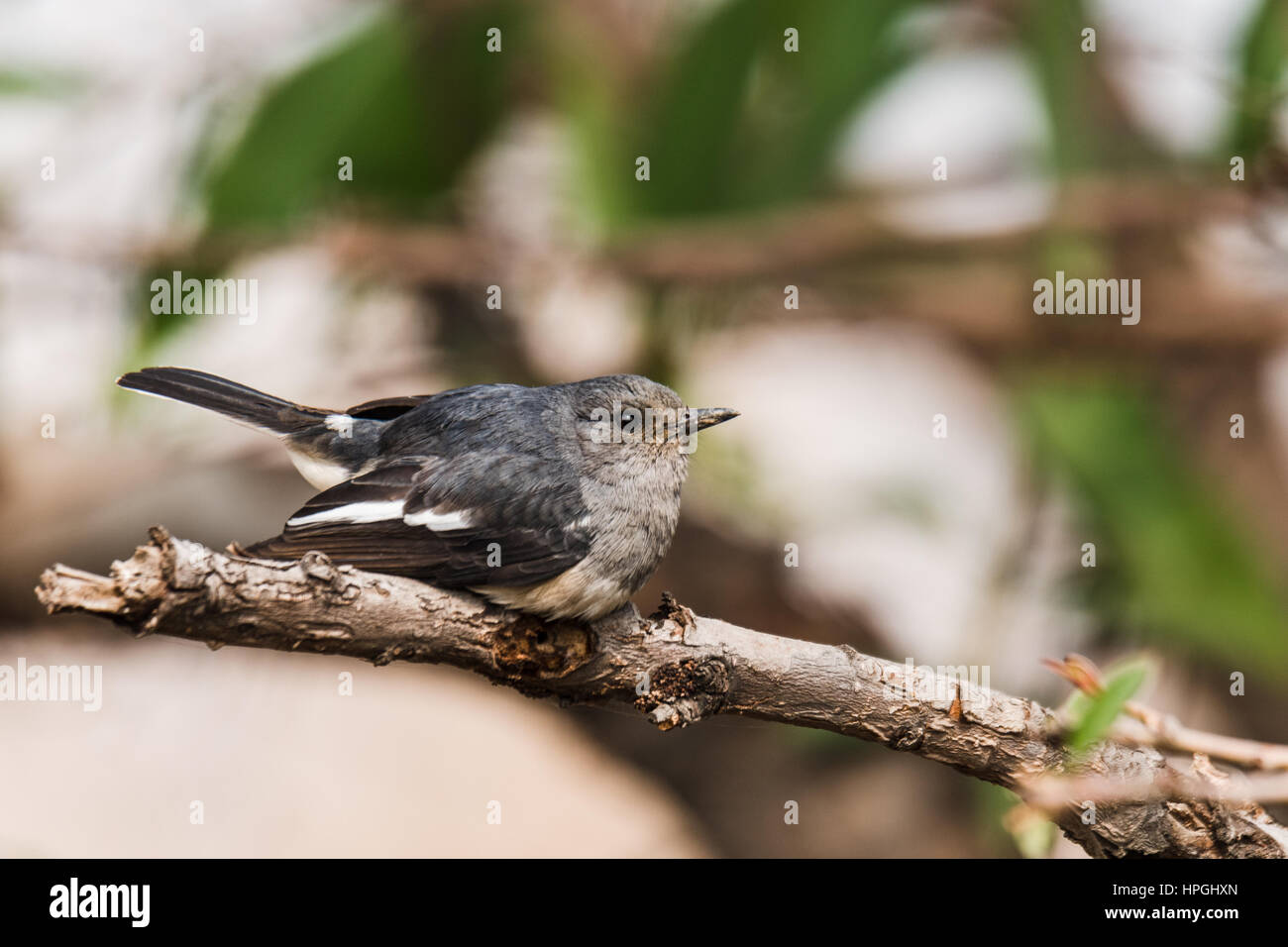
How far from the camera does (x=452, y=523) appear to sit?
195 cm

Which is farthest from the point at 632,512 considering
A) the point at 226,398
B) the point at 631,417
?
the point at 226,398

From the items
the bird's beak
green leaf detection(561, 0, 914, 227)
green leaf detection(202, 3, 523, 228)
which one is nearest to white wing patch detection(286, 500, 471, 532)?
the bird's beak

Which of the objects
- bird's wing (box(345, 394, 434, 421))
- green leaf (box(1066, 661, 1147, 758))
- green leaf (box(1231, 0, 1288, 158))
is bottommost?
green leaf (box(1066, 661, 1147, 758))

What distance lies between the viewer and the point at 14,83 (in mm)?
4242

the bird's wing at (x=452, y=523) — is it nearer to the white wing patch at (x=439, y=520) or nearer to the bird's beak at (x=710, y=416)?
the white wing patch at (x=439, y=520)

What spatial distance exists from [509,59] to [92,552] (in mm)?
2574

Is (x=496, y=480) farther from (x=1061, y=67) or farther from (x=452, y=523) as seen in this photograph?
(x=1061, y=67)

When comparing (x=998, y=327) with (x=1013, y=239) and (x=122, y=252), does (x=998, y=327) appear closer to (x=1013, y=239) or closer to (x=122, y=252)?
(x=1013, y=239)

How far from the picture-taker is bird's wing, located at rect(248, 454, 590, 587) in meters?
1.82

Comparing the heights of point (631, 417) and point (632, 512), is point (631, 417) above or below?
above

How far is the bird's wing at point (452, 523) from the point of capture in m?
1.82

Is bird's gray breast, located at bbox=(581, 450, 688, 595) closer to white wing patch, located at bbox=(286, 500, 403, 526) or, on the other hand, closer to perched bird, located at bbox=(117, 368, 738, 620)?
perched bird, located at bbox=(117, 368, 738, 620)

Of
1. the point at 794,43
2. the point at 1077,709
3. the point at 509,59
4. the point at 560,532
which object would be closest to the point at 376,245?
the point at 509,59

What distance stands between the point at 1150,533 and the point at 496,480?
11.4ft
